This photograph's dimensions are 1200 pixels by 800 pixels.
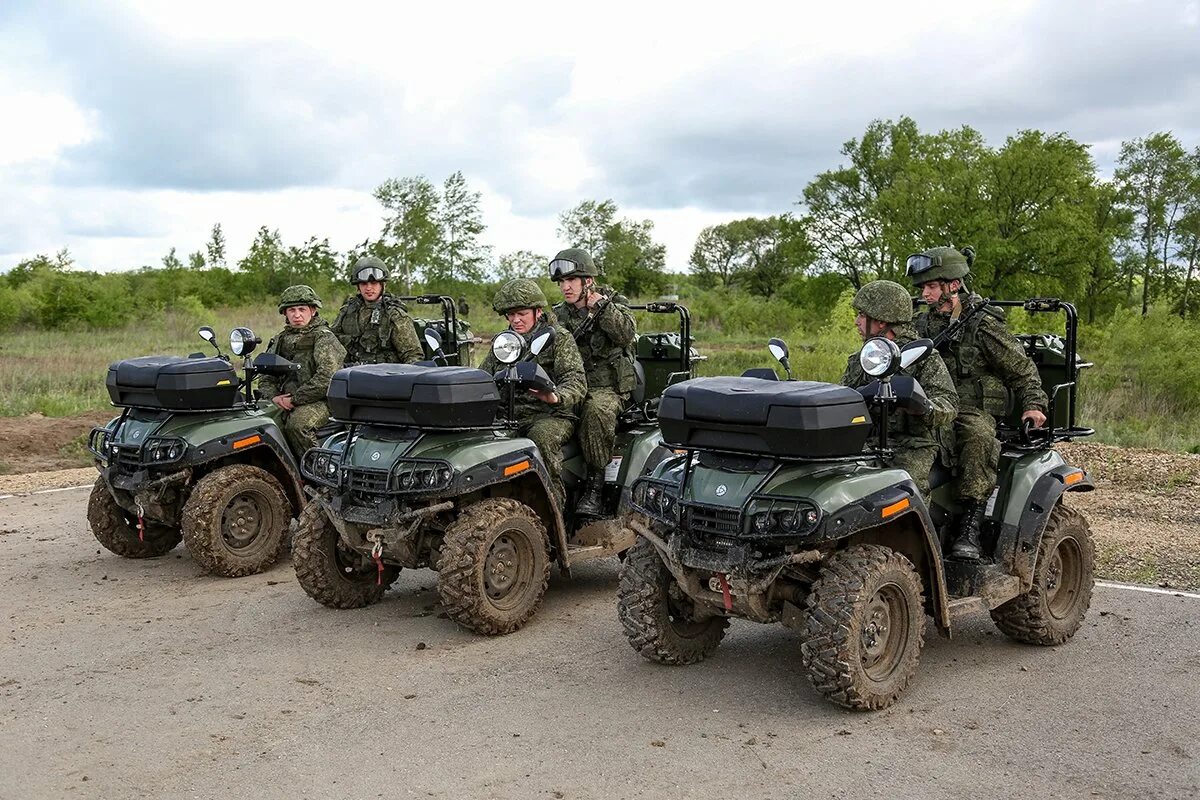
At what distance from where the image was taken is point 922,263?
7.16 meters

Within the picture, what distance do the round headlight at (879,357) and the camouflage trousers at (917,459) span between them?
76cm

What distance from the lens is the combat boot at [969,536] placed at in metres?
6.69

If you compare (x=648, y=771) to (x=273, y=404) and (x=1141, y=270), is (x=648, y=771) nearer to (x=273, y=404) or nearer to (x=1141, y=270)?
(x=273, y=404)

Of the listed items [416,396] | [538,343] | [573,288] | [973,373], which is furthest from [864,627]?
[573,288]

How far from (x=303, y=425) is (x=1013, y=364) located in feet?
17.8

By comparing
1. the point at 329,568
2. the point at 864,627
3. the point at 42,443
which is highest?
the point at 864,627

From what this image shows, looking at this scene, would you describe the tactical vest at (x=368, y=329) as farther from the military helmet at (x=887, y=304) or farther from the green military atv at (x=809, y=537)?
the military helmet at (x=887, y=304)

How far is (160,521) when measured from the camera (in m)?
9.08

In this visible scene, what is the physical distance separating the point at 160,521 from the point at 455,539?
3.26 meters

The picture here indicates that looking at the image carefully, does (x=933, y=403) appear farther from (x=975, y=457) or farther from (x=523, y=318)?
(x=523, y=318)

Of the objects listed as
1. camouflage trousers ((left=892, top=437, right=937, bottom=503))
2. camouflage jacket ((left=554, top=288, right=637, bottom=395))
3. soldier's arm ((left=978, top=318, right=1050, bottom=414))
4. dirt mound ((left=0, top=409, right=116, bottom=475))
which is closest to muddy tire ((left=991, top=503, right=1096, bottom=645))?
soldier's arm ((left=978, top=318, right=1050, bottom=414))

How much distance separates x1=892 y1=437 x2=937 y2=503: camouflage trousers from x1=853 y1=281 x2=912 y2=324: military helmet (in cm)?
68

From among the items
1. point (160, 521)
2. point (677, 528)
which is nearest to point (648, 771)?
point (677, 528)

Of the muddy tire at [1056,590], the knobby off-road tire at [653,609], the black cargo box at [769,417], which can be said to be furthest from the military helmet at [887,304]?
the knobby off-road tire at [653,609]
